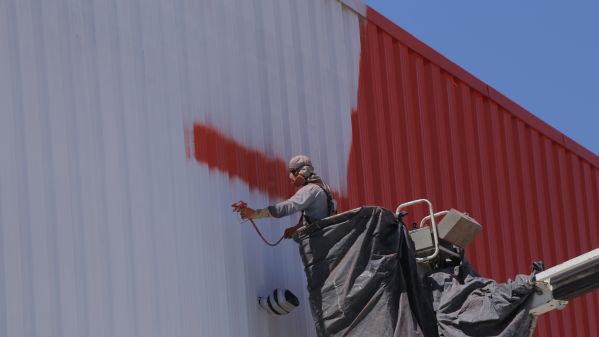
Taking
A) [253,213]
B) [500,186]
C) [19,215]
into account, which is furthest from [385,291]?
[500,186]

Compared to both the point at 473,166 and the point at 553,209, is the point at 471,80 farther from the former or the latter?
the point at 553,209

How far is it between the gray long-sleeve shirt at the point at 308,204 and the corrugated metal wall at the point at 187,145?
1.63ft

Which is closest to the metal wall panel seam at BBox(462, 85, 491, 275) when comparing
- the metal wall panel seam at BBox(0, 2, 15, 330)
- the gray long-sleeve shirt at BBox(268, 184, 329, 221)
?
the gray long-sleeve shirt at BBox(268, 184, 329, 221)

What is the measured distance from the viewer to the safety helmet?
10070mm

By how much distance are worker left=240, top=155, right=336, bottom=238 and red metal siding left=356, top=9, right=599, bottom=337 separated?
1523 mm

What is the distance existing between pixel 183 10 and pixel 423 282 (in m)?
2.57

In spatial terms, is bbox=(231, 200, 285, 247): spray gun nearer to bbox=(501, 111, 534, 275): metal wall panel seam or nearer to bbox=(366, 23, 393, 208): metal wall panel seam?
bbox=(366, 23, 393, 208): metal wall panel seam

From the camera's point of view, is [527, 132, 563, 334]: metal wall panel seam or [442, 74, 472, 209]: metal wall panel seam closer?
[442, 74, 472, 209]: metal wall panel seam

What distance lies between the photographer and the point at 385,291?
9.35m

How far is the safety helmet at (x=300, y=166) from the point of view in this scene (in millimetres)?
10070

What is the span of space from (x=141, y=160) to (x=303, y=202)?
1.20m

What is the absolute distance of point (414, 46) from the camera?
13.2 metres

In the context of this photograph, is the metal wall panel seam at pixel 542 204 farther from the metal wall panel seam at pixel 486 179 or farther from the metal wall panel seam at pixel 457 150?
the metal wall panel seam at pixel 457 150

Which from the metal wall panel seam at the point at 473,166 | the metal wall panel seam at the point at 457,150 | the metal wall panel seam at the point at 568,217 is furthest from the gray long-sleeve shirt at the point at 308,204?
the metal wall panel seam at the point at 568,217
